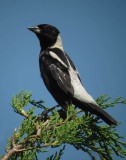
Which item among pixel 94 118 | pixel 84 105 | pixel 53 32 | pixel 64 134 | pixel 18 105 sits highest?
pixel 53 32

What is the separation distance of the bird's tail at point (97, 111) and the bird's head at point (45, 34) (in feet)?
3.61

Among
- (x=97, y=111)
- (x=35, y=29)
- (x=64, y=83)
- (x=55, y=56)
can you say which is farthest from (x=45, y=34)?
(x=97, y=111)

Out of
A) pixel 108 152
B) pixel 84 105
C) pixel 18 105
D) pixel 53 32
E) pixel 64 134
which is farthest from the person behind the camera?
pixel 53 32

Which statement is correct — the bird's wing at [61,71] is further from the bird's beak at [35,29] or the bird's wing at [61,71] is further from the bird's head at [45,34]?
the bird's beak at [35,29]

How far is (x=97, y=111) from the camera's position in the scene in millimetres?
1558

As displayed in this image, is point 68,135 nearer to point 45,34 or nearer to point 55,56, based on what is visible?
point 55,56

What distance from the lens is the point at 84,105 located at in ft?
5.71

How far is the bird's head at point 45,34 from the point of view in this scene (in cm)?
260

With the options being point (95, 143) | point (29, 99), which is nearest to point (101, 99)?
point (95, 143)

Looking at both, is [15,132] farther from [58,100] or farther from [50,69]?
[50,69]

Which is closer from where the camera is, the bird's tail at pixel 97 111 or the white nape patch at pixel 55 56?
the bird's tail at pixel 97 111

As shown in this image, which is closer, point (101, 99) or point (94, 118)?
point (94, 118)

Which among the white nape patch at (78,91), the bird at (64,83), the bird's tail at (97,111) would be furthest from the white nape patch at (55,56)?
the bird's tail at (97,111)

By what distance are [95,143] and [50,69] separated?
0.96 m
